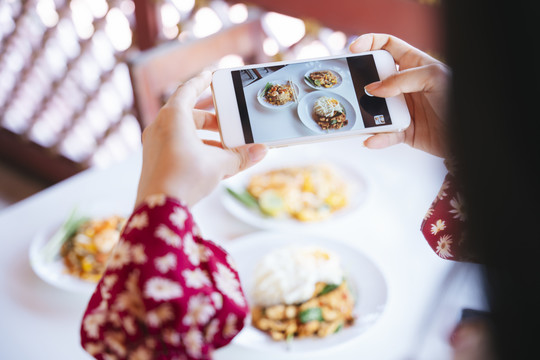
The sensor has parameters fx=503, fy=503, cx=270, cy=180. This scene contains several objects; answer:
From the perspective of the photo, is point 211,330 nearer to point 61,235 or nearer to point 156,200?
point 156,200

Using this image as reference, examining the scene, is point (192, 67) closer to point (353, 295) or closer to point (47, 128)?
point (353, 295)

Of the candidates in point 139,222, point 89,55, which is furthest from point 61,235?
point 89,55

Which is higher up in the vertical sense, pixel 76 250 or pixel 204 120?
pixel 204 120

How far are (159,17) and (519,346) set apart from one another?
2109 millimetres

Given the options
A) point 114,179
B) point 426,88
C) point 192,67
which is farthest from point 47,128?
point 426,88

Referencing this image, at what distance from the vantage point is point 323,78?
72 centimetres

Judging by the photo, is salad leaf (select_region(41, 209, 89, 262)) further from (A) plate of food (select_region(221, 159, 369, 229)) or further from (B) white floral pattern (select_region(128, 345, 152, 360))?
(B) white floral pattern (select_region(128, 345, 152, 360))

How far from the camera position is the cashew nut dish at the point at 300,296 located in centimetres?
84

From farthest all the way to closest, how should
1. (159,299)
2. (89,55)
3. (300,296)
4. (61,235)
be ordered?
(89,55)
(61,235)
(300,296)
(159,299)

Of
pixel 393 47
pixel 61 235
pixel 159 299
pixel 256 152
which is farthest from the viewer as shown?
pixel 61 235

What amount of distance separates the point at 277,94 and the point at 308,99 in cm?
4

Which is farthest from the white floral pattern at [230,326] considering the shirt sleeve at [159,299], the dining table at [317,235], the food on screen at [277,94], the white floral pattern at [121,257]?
the food on screen at [277,94]

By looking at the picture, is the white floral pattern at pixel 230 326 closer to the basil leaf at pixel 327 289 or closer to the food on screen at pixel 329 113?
the food on screen at pixel 329 113

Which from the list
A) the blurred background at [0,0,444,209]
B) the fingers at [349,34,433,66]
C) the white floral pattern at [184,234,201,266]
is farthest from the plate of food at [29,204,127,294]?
the blurred background at [0,0,444,209]
